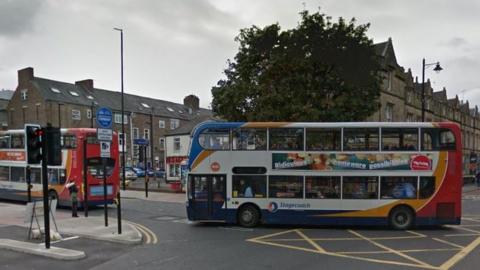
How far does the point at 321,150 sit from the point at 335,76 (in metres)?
8.74

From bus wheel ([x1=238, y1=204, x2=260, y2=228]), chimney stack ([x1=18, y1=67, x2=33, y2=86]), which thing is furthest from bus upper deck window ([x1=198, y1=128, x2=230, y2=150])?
chimney stack ([x1=18, y1=67, x2=33, y2=86])

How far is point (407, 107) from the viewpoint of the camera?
51469 mm

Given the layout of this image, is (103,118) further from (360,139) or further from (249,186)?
(360,139)

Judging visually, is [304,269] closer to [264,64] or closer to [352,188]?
[352,188]

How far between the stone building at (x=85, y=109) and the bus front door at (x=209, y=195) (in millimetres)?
39419

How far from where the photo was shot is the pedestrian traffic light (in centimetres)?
1082

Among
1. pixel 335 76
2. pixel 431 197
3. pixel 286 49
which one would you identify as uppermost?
pixel 286 49

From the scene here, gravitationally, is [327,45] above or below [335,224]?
above

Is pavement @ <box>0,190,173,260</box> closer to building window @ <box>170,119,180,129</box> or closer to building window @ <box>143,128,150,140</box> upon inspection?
building window @ <box>143,128,150,140</box>

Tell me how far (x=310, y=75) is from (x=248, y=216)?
994 centimetres

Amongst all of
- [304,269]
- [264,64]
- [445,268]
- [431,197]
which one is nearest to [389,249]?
[445,268]

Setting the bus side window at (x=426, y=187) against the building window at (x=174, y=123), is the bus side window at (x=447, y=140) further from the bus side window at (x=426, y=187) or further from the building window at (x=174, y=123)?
the building window at (x=174, y=123)

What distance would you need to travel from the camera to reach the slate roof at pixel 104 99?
59.4m

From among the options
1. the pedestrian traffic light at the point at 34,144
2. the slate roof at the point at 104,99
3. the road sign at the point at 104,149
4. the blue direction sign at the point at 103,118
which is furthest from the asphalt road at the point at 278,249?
the slate roof at the point at 104,99
